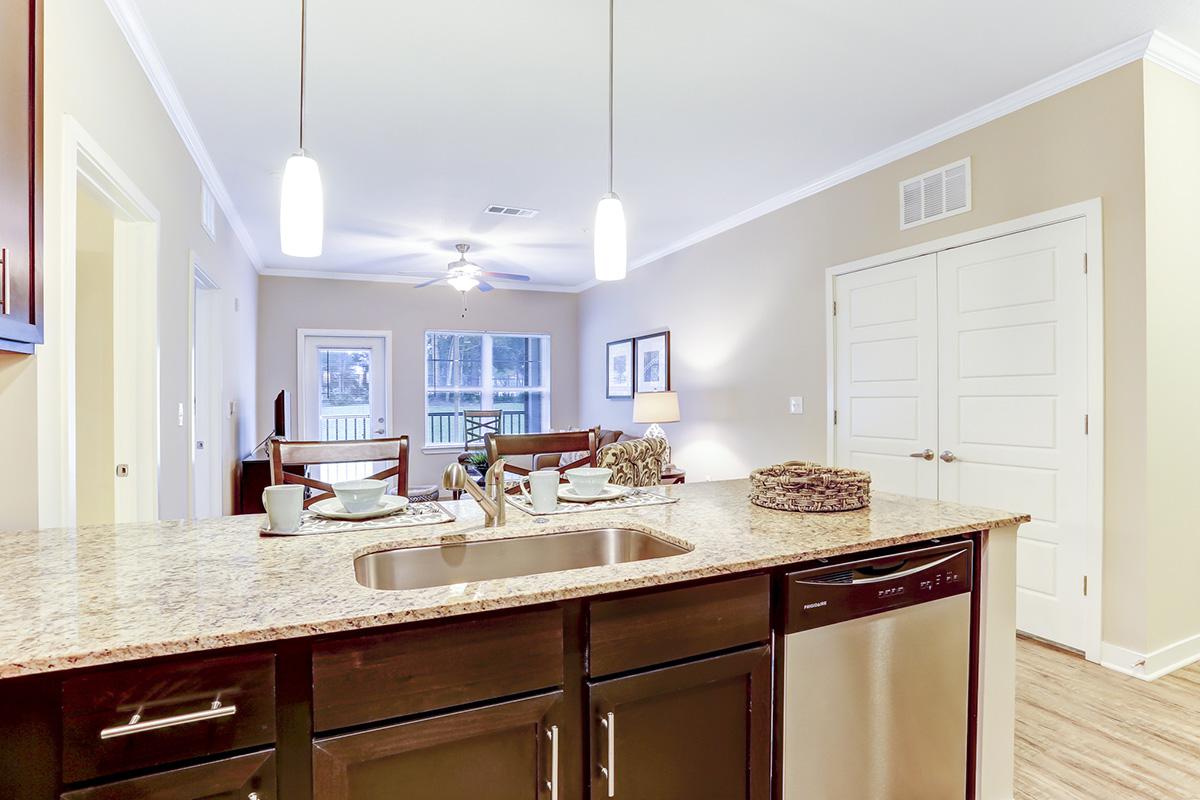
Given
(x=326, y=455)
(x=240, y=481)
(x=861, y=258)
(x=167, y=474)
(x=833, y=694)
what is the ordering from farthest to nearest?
(x=240, y=481) → (x=861, y=258) → (x=167, y=474) → (x=326, y=455) → (x=833, y=694)

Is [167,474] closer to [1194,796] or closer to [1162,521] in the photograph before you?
[1194,796]

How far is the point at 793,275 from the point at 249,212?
3.93 metres

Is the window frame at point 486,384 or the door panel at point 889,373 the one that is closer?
the door panel at point 889,373

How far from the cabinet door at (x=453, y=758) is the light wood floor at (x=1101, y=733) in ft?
5.36

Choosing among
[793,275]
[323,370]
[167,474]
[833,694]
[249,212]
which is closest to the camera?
[833,694]

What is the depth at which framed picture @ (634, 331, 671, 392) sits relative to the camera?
5749mm

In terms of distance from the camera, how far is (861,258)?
372 cm

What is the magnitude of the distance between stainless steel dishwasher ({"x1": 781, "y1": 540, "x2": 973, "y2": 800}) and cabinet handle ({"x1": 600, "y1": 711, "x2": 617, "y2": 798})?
41 cm

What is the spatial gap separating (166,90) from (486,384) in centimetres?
481

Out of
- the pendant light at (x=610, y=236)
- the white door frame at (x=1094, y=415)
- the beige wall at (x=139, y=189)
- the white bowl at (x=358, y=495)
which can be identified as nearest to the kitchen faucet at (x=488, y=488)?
the white bowl at (x=358, y=495)

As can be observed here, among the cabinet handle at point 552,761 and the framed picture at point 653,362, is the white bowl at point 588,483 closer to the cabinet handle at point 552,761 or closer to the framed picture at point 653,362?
the cabinet handle at point 552,761

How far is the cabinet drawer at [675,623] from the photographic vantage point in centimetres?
116

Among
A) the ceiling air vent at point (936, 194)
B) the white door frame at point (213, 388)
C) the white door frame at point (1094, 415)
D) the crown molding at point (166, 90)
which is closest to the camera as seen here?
the crown molding at point (166, 90)

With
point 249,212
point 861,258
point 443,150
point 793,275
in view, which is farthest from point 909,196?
point 249,212
